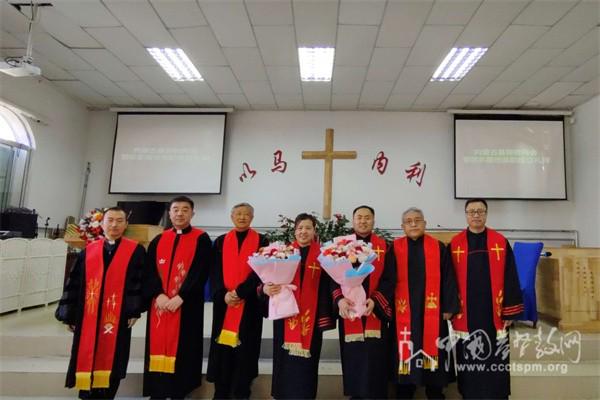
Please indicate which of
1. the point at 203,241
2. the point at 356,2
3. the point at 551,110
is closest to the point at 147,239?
the point at 203,241

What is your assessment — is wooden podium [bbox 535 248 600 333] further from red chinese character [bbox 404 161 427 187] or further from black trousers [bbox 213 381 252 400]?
black trousers [bbox 213 381 252 400]

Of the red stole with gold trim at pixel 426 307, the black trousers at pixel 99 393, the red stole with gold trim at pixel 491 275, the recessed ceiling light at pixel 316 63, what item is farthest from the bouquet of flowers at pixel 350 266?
the recessed ceiling light at pixel 316 63

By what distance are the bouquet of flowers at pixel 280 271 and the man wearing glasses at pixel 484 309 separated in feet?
3.62

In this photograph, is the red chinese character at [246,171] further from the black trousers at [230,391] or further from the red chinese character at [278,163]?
the black trousers at [230,391]

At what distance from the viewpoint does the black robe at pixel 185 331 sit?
2.25m

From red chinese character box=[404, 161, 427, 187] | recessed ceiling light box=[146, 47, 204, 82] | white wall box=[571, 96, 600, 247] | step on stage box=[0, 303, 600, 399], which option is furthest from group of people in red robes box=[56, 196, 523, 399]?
white wall box=[571, 96, 600, 247]

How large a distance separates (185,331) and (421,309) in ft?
5.12

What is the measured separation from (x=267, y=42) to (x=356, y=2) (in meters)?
1.16

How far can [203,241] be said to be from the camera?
2459 millimetres

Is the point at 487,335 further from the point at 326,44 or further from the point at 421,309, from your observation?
the point at 326,44

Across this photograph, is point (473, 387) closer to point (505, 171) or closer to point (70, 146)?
point (505, 171)

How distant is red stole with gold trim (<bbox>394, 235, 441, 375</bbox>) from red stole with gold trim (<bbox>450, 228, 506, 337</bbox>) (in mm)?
158

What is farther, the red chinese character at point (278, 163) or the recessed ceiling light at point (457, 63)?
the red chinese character at point (278, 163)

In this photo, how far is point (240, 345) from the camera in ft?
7.49
